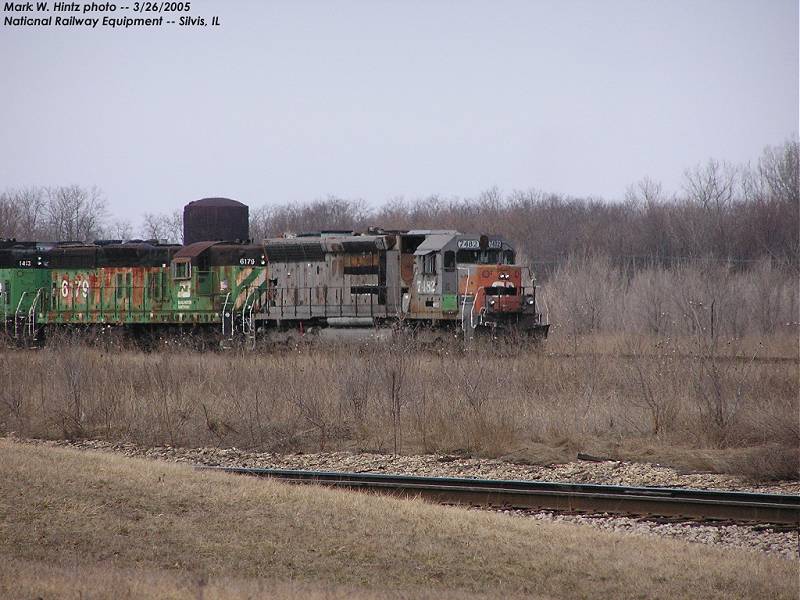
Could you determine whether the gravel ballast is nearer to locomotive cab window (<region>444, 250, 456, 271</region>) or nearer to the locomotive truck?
the locomotive truck

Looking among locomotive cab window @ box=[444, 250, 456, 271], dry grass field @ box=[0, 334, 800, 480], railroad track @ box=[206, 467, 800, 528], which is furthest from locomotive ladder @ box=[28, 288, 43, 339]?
railroad track @ box=[206, 467, 800, 528]

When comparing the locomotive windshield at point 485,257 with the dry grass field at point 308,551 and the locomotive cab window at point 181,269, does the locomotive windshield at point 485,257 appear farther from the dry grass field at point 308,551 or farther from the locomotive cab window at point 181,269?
the dry grass field at point 308,551

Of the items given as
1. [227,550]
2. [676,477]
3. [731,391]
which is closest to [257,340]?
[731,391]

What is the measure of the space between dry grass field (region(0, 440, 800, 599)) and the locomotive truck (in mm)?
13990

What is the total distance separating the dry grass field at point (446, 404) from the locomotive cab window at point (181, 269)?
7430 mm

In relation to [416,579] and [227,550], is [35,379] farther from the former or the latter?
[416,579]

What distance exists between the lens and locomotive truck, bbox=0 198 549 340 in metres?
24.8

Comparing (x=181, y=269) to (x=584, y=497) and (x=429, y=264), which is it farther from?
(x=584, y=497)

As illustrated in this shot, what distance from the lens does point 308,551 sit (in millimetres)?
8836

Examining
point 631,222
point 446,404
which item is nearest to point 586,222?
point 631,222

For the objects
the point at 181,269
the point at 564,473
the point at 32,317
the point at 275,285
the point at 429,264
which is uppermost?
the point at 181,269

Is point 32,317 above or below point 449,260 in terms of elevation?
below

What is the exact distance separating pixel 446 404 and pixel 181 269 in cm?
1530

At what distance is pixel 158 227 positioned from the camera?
70.8 m
